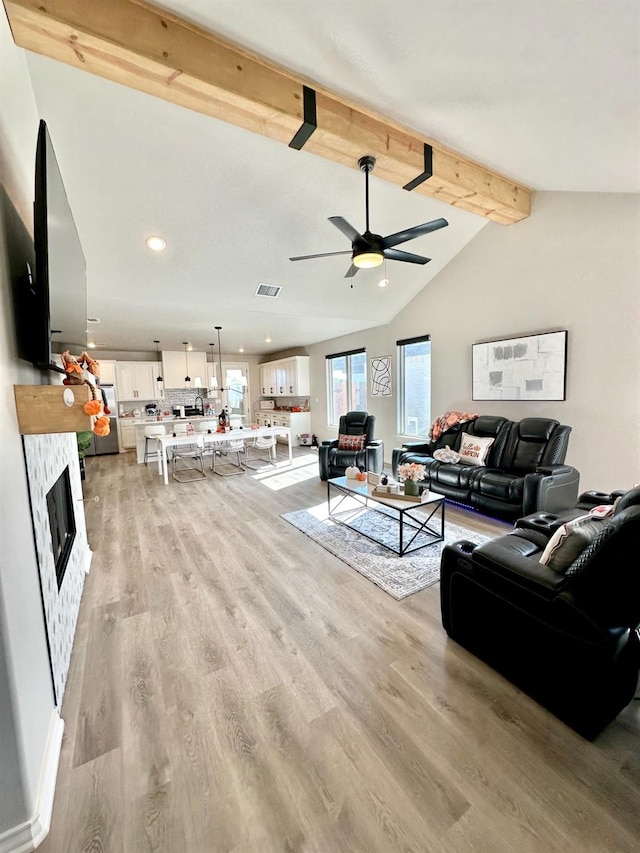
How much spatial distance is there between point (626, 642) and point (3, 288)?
2.68m

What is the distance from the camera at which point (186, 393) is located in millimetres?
9117

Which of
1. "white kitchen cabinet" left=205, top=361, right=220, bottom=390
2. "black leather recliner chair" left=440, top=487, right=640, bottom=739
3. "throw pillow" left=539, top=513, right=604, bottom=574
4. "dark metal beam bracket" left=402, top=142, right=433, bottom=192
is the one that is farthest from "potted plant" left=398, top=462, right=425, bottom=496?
"white kitchen cabinet" left=205, top=361, right=220, bottom=390

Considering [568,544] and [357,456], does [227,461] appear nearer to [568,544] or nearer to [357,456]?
[357,456]

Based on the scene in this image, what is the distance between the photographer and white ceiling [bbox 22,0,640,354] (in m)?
1.58

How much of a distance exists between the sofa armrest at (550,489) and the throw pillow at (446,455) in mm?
915

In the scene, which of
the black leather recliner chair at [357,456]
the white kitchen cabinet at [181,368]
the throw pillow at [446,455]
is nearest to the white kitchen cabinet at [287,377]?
the white kitchen cabinet at [181,368]

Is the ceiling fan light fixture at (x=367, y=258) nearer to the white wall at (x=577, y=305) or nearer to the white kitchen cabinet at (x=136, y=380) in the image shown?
the white wall at (x=577, y=305)

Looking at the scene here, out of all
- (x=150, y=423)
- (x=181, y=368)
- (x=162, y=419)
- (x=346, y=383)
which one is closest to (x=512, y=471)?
(x=346, y=383)

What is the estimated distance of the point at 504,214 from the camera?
3.81m

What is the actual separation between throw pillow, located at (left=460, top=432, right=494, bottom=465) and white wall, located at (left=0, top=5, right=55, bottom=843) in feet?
13.3

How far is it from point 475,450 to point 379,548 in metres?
1.92

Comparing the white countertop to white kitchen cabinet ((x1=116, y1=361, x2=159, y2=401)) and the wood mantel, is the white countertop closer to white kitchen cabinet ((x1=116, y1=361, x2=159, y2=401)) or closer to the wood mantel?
white kitchen cabinet ((x1=116, y1=361, x2=159, y2=401))

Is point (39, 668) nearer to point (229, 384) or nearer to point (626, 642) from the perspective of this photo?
point (626, 642)

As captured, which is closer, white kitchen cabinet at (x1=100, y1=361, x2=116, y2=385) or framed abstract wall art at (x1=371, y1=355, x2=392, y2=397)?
framed abstract wall art at (x1=371, y1=355, x2=392, y2=397)
